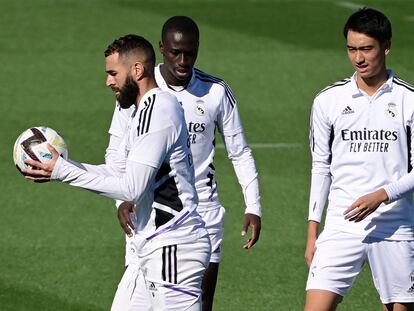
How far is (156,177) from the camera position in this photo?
7.77 m

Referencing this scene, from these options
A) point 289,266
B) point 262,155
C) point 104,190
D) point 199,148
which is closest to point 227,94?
point 199,148

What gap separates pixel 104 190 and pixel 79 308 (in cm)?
386

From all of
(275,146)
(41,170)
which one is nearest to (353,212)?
(41,170)

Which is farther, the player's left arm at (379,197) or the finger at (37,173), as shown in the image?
the player's left arm at (379,197)

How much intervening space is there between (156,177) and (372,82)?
6.03ft

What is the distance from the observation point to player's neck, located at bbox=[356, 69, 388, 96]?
28.5 ft

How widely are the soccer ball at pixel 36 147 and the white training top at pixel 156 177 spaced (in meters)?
0.25

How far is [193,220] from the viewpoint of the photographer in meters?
7.88

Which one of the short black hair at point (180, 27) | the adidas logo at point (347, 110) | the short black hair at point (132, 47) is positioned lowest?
the adidas logo at point (347, 110)

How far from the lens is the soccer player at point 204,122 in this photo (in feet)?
30.9

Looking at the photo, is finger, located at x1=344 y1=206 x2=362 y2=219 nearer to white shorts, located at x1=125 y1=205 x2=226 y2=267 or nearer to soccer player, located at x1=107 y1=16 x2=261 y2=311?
soccer player, located at x1=107 y1=16 x2=261 y2=311

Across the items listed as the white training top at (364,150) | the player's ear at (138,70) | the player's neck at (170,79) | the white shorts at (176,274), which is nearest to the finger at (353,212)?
the white training top at (364,150)

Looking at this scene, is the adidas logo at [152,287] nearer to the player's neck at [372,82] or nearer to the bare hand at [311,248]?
the bare hand at [311,248]

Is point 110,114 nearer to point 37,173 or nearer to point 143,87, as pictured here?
point 143,87
